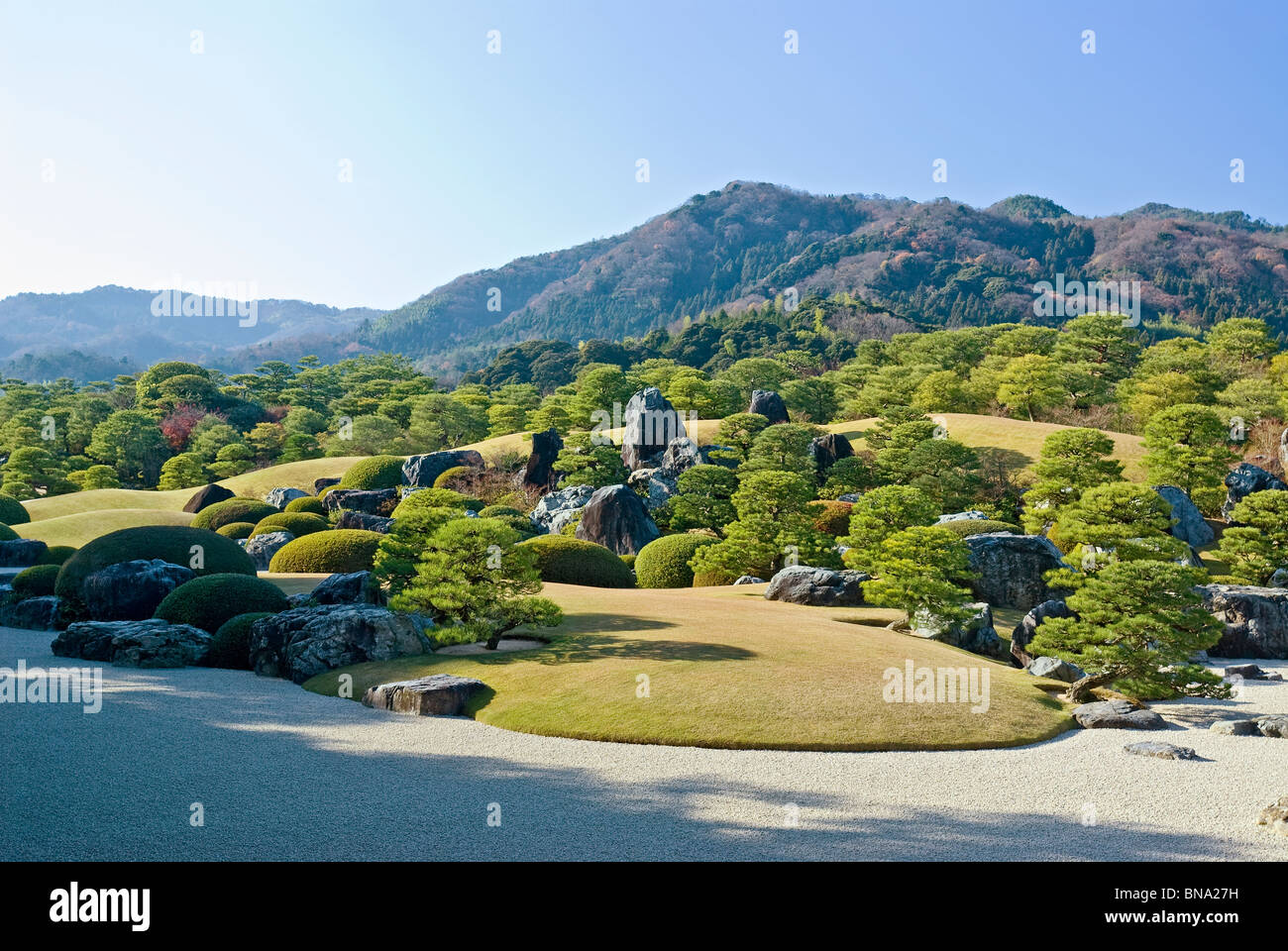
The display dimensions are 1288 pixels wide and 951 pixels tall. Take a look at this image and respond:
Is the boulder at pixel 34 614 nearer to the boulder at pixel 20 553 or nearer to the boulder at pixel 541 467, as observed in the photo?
the boulder at pixel 20 553

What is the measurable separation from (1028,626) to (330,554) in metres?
17.4

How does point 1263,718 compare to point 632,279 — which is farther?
point 632,279

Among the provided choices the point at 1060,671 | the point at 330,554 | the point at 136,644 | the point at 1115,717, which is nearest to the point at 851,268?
the point at 330,554

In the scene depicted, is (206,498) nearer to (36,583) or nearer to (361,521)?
(361,521)

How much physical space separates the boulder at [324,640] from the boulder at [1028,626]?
10775 millimetres

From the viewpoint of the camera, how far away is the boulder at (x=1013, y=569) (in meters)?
19.6

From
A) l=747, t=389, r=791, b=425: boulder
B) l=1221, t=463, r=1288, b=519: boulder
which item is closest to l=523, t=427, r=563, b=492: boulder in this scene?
l=747, t=389, r=791, b=425: boulder

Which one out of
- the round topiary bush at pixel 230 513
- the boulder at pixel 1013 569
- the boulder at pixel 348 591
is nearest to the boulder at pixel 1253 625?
the boulder at pixel 1013 569

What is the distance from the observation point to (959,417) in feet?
134

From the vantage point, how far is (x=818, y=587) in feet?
59.7

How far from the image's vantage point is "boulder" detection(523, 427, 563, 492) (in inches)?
1420

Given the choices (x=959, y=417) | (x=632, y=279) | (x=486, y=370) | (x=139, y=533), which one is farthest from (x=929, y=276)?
(x=139, y=533)
